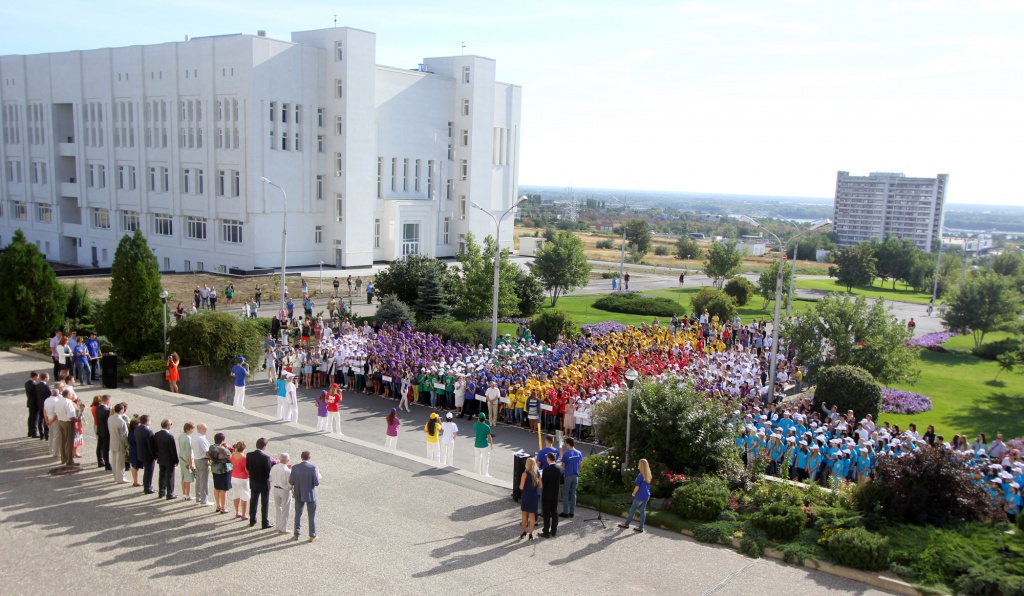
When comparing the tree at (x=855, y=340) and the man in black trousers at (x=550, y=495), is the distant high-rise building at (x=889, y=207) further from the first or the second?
the man in black trousers at (x=550, y=495)

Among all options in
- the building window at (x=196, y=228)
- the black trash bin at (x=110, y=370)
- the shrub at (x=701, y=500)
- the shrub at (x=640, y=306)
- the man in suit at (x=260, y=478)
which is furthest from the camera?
the building window at (x=196, y=228)

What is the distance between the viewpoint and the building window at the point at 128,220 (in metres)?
57.5

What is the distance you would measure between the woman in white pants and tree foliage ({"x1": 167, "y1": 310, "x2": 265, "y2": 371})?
868 cm

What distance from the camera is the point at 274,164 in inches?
1981

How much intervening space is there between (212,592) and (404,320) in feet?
72.1

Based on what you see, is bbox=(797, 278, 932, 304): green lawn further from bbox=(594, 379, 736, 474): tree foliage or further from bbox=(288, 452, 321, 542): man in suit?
bbox=(288, 452, 321, 542): man in suit

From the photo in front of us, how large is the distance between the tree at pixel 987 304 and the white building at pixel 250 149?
35814 mm

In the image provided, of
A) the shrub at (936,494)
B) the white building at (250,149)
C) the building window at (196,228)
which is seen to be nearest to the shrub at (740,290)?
the white building at (250,149)

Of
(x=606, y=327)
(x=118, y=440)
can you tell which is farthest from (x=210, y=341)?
(x=606, y=327)

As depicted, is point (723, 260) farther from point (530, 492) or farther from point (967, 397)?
point (530, 492)

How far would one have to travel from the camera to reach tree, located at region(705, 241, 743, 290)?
174 ft

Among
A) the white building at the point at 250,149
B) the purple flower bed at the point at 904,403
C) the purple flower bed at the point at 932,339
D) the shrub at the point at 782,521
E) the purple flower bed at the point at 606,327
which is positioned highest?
the white building at the point at 250,149

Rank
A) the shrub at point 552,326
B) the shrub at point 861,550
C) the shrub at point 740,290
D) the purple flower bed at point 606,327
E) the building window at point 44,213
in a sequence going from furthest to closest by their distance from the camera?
1. the building window at point 44,213
2. the shrub at point 740,290
3. the purple flower bed at point 606,327
4. the shrub at point 552,326
5. the shrub at point 861,550

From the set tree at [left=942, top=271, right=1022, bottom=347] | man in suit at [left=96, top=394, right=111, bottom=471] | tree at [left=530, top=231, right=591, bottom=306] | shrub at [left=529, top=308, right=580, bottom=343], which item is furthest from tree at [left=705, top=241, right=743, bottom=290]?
man in suit at [left=96, top=394, right=111, bottom=471]
